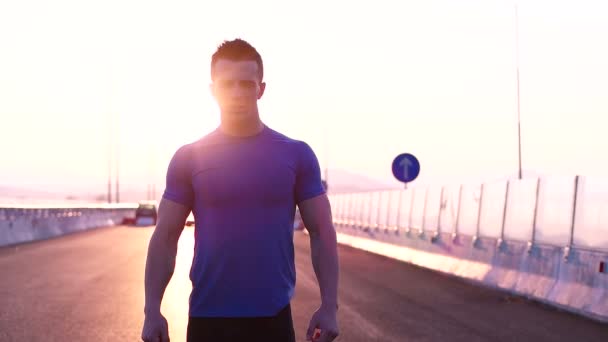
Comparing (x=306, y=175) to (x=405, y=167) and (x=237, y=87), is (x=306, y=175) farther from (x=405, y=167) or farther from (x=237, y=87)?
(x=405, y=167)

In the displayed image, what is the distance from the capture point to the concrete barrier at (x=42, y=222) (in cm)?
3222

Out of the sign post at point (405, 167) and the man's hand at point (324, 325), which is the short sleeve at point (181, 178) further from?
the sign post at point (405, 167)

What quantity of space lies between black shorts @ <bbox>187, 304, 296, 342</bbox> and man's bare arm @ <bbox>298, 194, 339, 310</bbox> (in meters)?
0.25

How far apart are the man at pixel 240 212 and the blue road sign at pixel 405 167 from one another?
22.7 m

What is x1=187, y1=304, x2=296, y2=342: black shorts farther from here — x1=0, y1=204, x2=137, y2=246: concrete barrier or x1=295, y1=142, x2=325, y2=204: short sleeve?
x1=0, y1=204, x2=137, y2=246: concrete barrier

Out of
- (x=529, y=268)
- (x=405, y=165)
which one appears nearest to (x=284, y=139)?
(x=529, y=268)

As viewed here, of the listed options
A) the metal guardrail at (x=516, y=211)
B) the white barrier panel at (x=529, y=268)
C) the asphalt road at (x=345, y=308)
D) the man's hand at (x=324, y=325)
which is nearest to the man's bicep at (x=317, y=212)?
the man's hand at (x=324, y=325)

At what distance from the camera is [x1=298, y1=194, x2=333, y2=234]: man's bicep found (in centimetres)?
392

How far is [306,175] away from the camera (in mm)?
3865

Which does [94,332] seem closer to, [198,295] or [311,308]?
[311,308]

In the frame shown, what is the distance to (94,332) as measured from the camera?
417 inches

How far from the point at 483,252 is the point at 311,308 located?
5.92 metres

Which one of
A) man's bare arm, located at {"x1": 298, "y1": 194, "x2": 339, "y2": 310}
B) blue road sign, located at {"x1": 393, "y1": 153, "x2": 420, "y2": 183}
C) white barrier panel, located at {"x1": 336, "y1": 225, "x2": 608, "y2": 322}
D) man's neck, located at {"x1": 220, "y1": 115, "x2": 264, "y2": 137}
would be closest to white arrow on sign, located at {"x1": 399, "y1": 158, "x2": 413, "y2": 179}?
blue road sign, located at {"x1": 393, "y1": 153, "x2": 420, "y2": 183}

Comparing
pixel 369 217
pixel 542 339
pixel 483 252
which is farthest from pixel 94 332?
pixel 369 217
